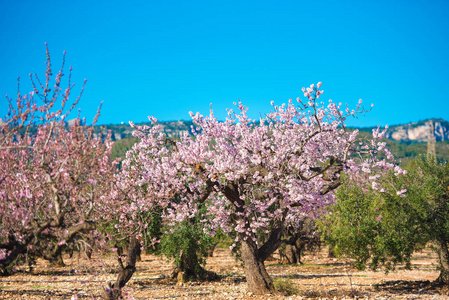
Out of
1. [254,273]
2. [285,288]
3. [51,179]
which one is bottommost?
[285,288]

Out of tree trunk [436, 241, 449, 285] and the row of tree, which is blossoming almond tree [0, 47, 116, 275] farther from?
tree trunk [436, 241, 449, 285]

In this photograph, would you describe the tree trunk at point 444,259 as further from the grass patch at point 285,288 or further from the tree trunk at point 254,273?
the tree trunk at point 254,273

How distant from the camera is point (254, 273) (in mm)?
14391

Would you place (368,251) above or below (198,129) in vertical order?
below

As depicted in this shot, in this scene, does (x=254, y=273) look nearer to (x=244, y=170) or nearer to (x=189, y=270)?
(x=244, y=170)

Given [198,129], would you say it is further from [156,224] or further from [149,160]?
[156,224]

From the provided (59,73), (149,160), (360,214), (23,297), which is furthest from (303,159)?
(23,297)

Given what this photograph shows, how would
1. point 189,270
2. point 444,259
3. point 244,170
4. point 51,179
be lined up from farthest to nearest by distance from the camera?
point 189,270 → point 444,259 → point 244,170 → point 51,179

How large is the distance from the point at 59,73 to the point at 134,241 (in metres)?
9.46

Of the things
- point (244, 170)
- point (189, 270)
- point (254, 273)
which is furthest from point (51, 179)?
point (189, 270)

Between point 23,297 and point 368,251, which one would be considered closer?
point 23,297

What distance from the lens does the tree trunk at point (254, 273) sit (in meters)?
14.3

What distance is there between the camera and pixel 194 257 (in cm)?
2102

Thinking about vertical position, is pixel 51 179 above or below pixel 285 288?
above
